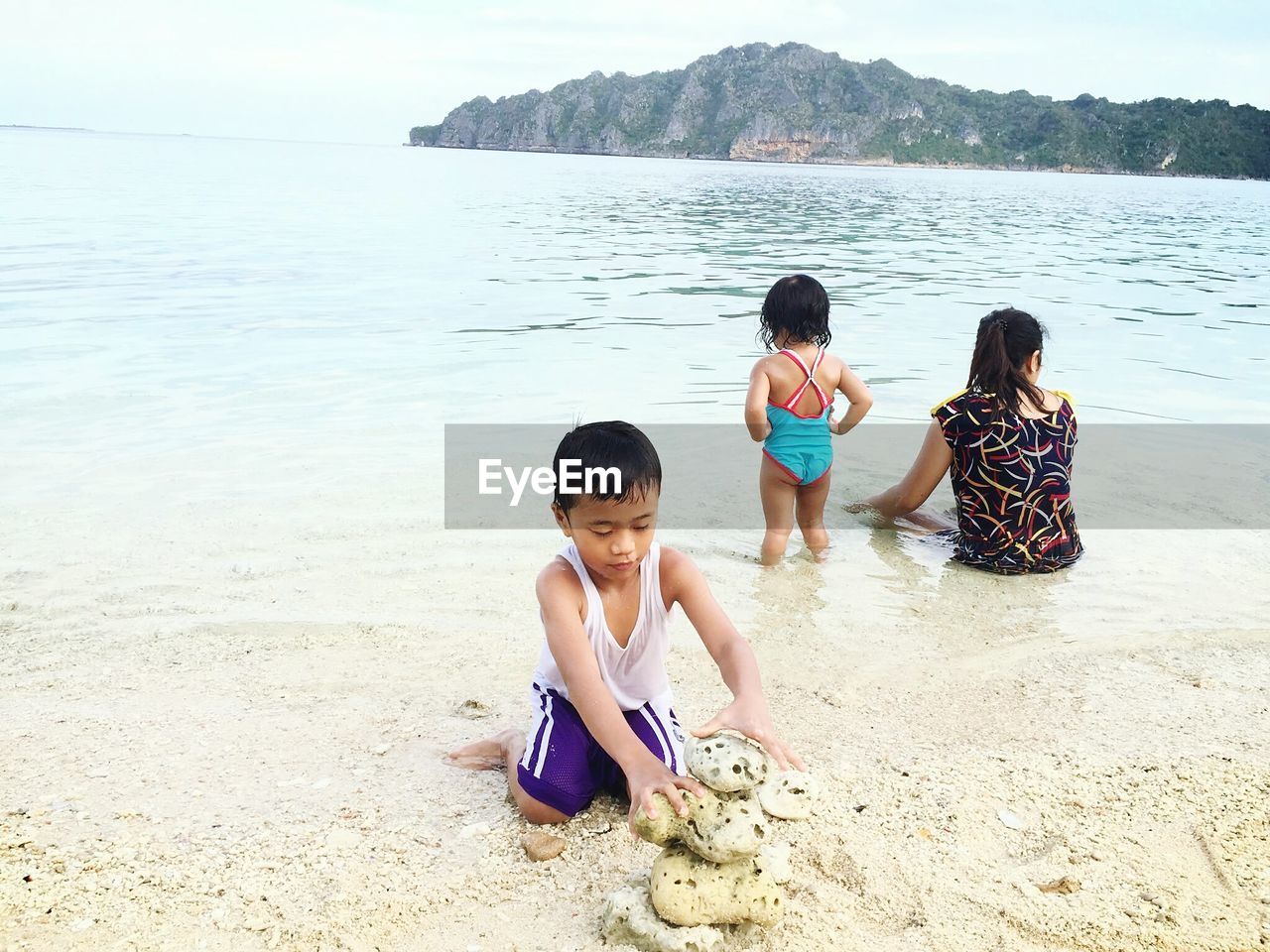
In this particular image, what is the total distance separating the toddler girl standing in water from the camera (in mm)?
5090

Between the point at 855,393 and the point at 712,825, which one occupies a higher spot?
the point at 855,393

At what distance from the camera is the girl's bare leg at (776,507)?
516cm

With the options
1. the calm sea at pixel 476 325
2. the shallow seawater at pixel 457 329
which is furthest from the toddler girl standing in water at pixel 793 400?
the calm sea at pixel 476 325

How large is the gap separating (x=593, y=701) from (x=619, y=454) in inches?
23.6

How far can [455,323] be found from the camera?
1143cm

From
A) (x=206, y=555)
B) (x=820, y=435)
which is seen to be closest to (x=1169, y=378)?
(x=820, y=435)

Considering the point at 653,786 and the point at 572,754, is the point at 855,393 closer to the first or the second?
the point at 572,754

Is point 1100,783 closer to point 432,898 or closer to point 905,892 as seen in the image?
point 905,892

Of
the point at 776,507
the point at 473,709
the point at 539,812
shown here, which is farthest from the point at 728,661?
the point at 776,507

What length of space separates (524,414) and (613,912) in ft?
18.8

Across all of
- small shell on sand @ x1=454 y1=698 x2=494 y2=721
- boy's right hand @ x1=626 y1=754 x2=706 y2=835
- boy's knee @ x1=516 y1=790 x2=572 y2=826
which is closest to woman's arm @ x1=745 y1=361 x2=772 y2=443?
small shell on sand @ x1=454 y1=698 x2=494 y2=721

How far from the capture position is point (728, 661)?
264 cm

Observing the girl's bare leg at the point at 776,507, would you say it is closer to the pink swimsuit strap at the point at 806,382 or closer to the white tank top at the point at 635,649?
the pink swimsuit strap at the point at 806,382

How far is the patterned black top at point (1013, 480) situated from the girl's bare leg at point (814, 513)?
676 mm
